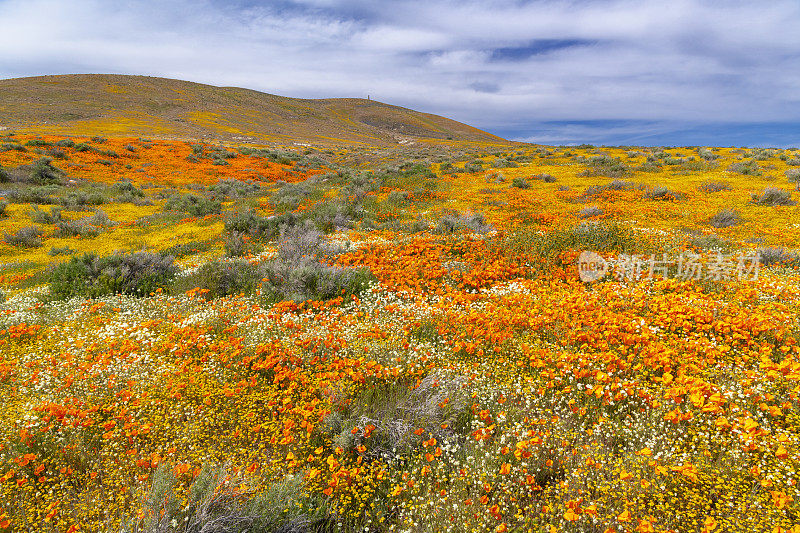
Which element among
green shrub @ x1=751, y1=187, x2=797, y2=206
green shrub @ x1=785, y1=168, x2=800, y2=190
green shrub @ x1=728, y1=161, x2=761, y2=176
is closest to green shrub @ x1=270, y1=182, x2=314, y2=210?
green shrub @ x1=751, y1=187, x2=797, y2=206

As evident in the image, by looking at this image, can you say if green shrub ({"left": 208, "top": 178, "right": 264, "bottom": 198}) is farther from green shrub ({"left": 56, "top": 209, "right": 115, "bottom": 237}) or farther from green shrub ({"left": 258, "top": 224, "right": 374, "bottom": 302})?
green shrub ({"left": 258, "top": 224, "right": 374, "bottom": 302})

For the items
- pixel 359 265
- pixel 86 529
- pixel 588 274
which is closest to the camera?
pixel 86 529

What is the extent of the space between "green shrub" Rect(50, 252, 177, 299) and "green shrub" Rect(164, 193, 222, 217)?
306 inches

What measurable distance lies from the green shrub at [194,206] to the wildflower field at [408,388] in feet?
20.0

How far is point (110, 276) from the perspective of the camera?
733 cm

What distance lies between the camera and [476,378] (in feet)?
14.0

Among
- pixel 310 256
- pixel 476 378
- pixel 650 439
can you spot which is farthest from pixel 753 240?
pixel 310 256

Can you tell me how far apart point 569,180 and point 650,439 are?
19.8m

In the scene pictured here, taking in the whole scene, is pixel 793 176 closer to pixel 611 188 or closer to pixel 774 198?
pixel 774 198

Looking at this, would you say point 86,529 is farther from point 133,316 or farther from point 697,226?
point 697,226

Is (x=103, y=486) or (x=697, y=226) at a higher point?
(x=697, y=226)

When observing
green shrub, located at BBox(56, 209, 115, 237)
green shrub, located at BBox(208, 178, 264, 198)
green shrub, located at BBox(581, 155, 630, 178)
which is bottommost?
green shrub, located at BBox(56, 209, 115, 237)

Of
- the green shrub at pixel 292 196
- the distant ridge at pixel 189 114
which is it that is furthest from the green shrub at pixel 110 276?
the distant ridge at pixel 189 114

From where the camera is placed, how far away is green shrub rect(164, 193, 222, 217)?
15203 millimetres
